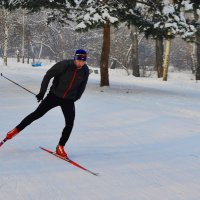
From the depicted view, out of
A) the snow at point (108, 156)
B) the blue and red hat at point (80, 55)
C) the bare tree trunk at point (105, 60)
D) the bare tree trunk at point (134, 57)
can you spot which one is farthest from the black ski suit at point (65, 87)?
the bare tree trunk at point (134, 57)

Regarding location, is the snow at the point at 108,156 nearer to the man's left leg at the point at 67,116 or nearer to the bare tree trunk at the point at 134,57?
the man's left leg at the point at 67,116

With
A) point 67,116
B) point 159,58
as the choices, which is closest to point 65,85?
point 67,116

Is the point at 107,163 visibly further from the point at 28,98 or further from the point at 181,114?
the point at 28,98

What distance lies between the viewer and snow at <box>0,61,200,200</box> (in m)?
4.73

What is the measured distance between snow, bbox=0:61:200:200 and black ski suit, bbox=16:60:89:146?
693mm

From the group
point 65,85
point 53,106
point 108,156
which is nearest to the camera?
point 65,85

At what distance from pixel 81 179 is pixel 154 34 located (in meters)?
13.4

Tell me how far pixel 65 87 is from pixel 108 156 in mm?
1366

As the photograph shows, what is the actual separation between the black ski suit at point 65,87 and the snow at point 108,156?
0.69 m

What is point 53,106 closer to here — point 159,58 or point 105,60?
point 105,60

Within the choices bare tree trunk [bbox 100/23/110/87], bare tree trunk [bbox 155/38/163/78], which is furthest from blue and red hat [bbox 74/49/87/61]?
bare tree trunk [bbox 155/38/163/78]

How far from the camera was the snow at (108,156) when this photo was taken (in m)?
4.73

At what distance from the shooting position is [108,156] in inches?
255

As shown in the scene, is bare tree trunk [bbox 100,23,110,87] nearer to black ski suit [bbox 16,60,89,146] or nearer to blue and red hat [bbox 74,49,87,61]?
black ski suit [bbox 16,60,89,146]
